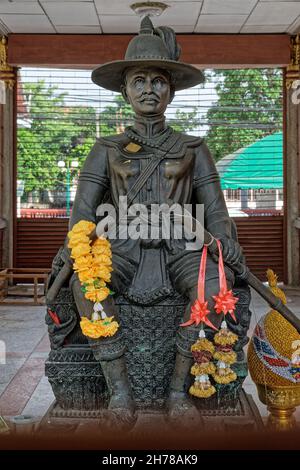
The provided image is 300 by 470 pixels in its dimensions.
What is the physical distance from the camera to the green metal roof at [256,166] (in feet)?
31.5

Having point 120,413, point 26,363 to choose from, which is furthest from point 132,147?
point 26,363

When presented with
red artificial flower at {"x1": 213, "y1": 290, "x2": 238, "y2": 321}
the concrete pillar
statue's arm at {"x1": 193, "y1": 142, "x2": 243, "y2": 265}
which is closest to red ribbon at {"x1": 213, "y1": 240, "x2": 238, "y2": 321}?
red artificial flower at {"x1": 213, "y1": 290, "x2": 238, "y2": 321}

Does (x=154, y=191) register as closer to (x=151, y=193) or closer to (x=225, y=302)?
(x=151, y=193)

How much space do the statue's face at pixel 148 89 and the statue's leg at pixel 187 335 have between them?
2.39 feet

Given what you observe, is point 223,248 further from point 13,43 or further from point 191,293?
point 13,43

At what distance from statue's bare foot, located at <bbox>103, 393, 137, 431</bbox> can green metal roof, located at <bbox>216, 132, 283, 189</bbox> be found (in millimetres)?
6986

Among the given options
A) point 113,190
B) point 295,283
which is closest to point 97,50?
point 295,283

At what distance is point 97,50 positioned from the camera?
8.72m

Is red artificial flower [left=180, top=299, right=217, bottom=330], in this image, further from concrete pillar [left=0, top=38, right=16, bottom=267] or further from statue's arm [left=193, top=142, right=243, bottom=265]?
concrete pillar [left=0, top=38, right=16, bottom=267]

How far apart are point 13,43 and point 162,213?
6223 millimetres

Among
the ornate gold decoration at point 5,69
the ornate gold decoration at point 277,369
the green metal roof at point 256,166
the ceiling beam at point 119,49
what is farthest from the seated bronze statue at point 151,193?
the green metal roof at point 256,166

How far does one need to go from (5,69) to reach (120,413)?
270 inches

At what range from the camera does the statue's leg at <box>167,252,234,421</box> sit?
2.94 m
